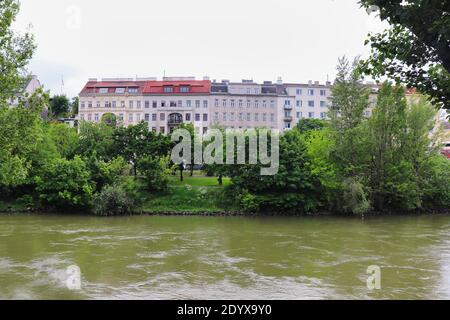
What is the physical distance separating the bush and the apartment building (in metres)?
36.4

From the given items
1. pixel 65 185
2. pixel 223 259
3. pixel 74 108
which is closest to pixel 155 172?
pixel 65 185

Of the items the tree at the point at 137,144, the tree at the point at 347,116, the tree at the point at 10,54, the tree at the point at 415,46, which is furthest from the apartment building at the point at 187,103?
the tree at the point at 415,46

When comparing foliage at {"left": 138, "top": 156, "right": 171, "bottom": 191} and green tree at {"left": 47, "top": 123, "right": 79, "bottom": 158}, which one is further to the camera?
green tree at {"left": 47, "top": 123, "right": 79, "bottom": 158}

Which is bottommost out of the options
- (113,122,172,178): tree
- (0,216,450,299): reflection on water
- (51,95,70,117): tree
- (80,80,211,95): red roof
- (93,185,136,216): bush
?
(0,216,450,299): reflection on water

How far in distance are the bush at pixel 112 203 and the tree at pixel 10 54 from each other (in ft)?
62.7

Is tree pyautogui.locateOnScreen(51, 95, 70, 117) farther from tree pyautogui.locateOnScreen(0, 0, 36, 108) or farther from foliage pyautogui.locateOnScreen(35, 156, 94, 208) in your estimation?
tree pyautogui.locateOnScreen(0, 0, 36, 108)

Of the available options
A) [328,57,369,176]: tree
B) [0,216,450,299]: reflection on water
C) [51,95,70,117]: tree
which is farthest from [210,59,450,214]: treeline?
[51,95,70,117]: tree

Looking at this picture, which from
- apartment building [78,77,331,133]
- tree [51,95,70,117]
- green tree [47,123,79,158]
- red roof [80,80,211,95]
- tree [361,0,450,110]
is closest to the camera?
tree [361,0,450,110]

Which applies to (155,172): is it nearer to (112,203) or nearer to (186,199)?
(186,199)

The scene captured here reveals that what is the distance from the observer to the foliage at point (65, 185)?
113 ft

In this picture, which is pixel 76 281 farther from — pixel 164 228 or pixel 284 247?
pixel 164 228

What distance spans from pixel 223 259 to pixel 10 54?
10973 millimetres

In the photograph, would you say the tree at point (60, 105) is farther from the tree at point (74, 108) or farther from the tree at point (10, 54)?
the tree at point (10, 54)

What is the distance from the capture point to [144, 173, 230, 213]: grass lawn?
35719 millimetres
